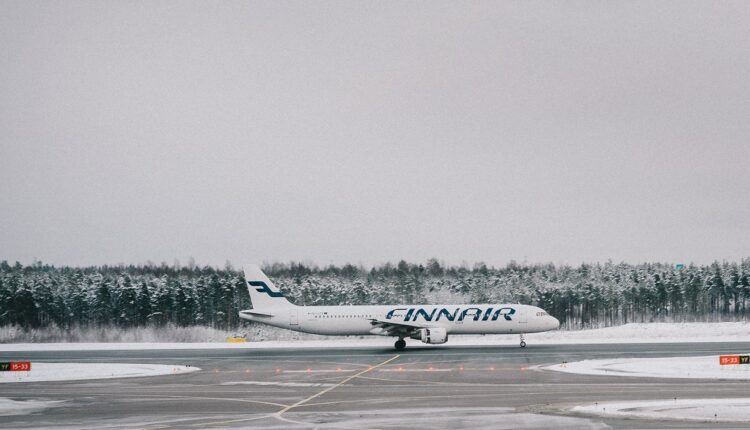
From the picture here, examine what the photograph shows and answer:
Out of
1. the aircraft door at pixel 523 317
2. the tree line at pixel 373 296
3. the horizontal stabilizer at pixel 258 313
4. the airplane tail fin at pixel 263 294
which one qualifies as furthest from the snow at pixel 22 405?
the tree line at pixel 373 296

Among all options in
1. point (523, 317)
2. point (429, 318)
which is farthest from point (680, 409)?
point (429, 318)

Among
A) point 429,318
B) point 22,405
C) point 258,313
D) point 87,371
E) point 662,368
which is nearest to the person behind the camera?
point 22,405

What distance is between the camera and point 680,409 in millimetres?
25500

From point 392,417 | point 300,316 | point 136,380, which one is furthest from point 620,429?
point 300,316

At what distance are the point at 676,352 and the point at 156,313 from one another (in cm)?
8547

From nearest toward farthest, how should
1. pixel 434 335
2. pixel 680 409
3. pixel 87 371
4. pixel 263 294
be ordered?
pixel 680 409 < pixel 87 371 < pixel 434 335 < pixel 263 294

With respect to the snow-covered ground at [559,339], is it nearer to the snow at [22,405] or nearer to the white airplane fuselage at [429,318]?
the white airplane fuselage at [429,318]

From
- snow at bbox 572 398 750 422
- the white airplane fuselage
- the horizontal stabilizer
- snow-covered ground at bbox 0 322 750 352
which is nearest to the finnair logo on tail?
the horizontal stabilizer

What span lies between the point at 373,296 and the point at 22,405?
326ft

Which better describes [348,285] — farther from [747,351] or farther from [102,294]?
[747,351]

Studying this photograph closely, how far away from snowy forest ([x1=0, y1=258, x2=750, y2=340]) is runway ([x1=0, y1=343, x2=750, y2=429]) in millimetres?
71162

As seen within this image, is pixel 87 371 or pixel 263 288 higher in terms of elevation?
pixel 263 288

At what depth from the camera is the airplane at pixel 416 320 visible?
61.9m

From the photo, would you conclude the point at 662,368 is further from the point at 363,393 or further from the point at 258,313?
the point at 258,313
